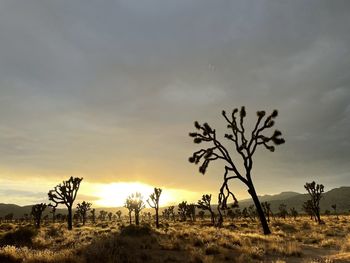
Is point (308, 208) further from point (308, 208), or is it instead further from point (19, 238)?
point (19, 238)

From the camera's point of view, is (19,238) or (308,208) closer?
(19,238)

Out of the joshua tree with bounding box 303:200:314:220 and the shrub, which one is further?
the joshua tree with bounding box 303:200:314:220

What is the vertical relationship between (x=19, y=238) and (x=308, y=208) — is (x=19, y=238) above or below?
below

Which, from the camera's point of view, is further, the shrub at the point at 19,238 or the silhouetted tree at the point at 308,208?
the silhouetted tree at the point at 308,208

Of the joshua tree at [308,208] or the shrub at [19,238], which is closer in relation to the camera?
the shrub at [19,238]

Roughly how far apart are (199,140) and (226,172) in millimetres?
3063

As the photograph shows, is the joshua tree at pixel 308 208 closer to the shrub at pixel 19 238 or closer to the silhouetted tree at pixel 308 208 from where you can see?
the silhouetted tree at pixel 308 208

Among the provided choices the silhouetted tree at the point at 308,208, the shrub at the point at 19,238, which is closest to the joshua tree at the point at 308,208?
the silhouetted tree at the point at 308,208

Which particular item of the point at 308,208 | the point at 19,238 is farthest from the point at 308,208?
the point at 19,238

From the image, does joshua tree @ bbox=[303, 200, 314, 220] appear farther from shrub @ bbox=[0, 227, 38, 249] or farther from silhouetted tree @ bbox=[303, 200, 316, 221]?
shrub @ bbox=[0, 227, 38, 249]

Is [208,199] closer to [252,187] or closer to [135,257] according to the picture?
[252,187]

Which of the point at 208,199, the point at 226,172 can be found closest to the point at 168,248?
the point at 226,172

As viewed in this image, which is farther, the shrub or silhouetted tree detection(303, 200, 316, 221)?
silhouetted tree detection(303, 200, 316, 221)

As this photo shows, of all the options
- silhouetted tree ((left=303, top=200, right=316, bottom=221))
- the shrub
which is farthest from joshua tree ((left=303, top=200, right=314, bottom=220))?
the shrub
